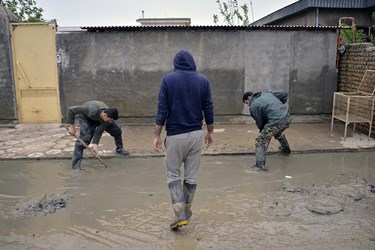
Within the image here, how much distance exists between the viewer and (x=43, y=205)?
4637 mm

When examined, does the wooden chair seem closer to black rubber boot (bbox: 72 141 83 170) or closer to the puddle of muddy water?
the puddle of muddy water

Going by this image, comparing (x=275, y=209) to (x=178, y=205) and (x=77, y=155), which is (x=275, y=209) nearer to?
(x=178, y=205)

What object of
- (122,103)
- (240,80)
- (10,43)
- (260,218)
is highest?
(10,43)

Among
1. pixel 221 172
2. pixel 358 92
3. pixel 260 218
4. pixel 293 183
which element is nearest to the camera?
pixel 260 218

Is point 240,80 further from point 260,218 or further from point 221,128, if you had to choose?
point 260,218

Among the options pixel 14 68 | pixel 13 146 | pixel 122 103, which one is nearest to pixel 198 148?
pixel 13 146

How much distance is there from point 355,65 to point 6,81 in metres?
8.11

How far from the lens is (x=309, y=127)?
897cm

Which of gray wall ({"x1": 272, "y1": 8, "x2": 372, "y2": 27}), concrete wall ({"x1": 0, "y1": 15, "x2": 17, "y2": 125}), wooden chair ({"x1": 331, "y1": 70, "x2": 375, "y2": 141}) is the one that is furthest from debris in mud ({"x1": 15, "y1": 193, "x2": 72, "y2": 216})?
gray wall ({"x1": 272, "y1": 8, "x2": 372, "y2": 27})

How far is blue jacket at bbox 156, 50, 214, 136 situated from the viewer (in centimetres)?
382

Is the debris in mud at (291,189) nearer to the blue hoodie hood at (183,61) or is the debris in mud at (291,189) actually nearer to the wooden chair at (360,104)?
the blue hoodie hood at (183,61)

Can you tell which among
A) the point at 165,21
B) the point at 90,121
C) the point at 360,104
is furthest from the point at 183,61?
the point at 165,21

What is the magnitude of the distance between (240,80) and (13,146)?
17.2 feet

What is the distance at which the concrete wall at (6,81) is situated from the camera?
28.4 ft
